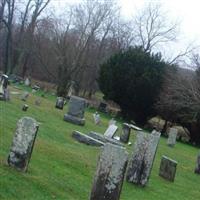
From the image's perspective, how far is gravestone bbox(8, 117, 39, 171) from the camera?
945cm

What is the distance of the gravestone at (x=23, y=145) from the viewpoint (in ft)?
31.0

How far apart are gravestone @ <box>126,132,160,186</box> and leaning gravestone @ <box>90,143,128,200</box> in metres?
3.27

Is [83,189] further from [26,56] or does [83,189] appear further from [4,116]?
[26,56]

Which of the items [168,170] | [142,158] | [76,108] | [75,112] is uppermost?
[76,108]

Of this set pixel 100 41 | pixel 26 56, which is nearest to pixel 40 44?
pixel 26 56

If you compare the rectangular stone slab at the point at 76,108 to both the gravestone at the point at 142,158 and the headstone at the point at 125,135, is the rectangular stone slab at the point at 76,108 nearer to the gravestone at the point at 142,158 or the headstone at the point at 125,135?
the headstone at the point at 125,135

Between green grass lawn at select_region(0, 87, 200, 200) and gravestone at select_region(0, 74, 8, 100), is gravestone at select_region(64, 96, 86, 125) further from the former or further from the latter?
green grass lawn at select_region(0, 87, 200, 200)

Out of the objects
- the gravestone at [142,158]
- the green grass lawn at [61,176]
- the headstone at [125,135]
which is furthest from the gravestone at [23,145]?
the headstone at [125,135]

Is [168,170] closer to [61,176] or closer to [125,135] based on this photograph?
[61,176]

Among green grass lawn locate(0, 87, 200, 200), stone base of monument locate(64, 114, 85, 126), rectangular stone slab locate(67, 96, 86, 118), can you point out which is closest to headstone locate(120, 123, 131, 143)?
stone base of monument locate(64, 114, 85, 126)

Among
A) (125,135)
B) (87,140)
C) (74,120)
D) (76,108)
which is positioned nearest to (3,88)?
(76,108)

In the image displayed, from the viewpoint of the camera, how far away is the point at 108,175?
8.29 metres

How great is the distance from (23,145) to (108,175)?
2.03m

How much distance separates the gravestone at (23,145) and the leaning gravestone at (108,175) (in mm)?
1761
